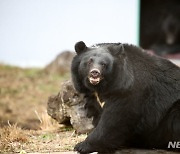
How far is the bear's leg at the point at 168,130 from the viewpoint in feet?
18.9

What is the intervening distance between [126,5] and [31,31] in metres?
3.01

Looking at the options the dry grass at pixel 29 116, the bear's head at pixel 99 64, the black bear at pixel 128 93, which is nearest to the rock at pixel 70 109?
the dry grass at pixel 29 116

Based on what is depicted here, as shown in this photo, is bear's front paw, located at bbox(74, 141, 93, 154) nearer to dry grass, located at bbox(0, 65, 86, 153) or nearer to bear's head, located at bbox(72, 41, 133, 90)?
dry grass, located at bbox(0, 65, 86, 153)

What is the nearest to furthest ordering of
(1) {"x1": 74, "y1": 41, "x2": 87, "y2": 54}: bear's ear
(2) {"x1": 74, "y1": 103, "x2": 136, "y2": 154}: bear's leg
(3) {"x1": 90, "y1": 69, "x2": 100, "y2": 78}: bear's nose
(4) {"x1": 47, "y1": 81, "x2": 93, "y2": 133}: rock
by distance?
(3) {"x1": 90, "y1": 69, "x2": 100, "y2": 78}: bear's nose → (2) {"x1": 74, "y1": 103, "x2": 136, "y2": 154}: bear's leg → (1) {"x1": 74, "y1": 41, "x2": 87, "y2": 54}: bear's ear → (4) {"x1": 47, "y1": 81, "x2": 93, "y2": 133}: rock

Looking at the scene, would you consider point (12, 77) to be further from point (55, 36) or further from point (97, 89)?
point (97, 89)

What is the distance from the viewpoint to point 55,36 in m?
14.2

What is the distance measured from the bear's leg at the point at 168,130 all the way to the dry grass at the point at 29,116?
3.86 ft

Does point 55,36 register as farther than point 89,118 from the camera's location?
Yes

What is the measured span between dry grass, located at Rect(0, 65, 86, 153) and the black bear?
915 millimetres

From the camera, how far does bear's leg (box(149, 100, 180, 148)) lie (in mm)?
5750

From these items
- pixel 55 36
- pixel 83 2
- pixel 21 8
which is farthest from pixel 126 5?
pixel 21 8

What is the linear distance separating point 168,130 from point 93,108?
1.36 metres

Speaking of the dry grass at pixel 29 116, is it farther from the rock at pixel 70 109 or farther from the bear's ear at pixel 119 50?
the bear's ear at pixel 119 50

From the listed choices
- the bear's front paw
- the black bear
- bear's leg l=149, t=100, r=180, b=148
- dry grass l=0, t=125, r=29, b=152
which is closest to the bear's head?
the black bear
